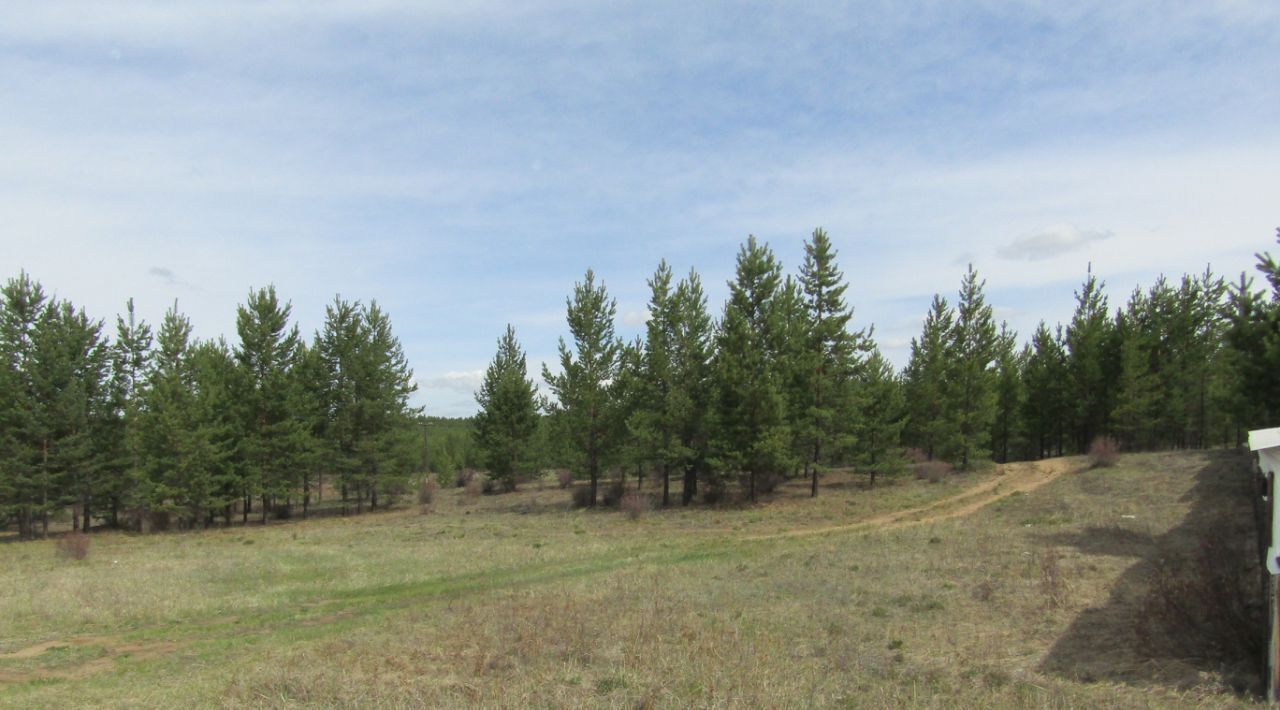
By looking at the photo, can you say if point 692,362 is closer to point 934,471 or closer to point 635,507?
point 635,507

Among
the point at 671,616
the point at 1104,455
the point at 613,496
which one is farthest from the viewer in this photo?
the point at 613,496

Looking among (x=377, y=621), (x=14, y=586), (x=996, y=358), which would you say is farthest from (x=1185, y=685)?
(x=996, y=358)

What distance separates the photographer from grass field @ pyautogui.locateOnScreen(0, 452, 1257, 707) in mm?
9352

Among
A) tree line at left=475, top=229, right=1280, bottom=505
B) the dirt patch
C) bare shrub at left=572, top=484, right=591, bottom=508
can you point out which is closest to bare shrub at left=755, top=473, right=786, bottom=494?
tree line at left=475, top=229, right=1280, bottom=505

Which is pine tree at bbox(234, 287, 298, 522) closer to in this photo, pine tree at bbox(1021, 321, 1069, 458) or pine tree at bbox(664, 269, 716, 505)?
pine tree at bbox(664, 269, 716, 505)

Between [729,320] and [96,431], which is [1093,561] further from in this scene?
[96,431]

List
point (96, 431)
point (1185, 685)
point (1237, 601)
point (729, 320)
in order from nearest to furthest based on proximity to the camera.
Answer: point (1185, 685) → point (1237, 601) → point (729, 320) → point (96, 431)

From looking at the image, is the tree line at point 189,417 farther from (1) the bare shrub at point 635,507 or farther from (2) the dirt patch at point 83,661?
(2) the dirt patch at point 83,661

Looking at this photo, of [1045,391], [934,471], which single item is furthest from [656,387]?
[1045,391]

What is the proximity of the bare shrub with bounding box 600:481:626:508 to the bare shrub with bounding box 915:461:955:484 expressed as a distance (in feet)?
54.7

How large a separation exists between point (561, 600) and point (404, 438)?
107 feet

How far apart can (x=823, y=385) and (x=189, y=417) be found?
1286 inches

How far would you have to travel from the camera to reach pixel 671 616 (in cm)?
1310

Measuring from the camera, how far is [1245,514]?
19.6 m
